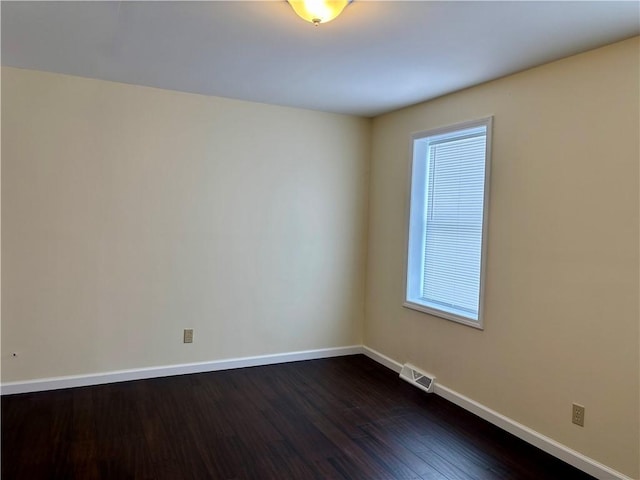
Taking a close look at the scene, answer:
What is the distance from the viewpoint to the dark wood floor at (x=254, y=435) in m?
2.41

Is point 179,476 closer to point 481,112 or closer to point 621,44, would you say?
point 481,112

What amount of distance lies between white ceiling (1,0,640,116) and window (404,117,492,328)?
480mm

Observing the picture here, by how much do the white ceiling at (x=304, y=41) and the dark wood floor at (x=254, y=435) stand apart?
2.41 metres

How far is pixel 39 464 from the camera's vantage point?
7.72 ft

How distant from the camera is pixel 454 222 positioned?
11.7 feet

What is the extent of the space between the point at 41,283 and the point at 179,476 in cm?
192

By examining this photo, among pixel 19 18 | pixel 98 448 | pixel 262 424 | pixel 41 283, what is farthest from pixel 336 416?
pixel 19 18

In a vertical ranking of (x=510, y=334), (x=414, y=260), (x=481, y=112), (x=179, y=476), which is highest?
(x=481, y=112)

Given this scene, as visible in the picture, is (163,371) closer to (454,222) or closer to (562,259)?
(454,222)

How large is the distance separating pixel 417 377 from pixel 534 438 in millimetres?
1094

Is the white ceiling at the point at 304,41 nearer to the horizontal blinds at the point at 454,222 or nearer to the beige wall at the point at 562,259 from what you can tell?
the beige wall at the point at 562,259

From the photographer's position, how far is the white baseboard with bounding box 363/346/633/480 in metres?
2.42

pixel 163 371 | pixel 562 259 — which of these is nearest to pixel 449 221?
pixel 562 259

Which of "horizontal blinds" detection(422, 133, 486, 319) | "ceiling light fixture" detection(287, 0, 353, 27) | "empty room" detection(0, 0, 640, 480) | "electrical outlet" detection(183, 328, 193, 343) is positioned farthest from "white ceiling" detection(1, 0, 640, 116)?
"electrical outlet" detection(183, 328, 193, 343)
